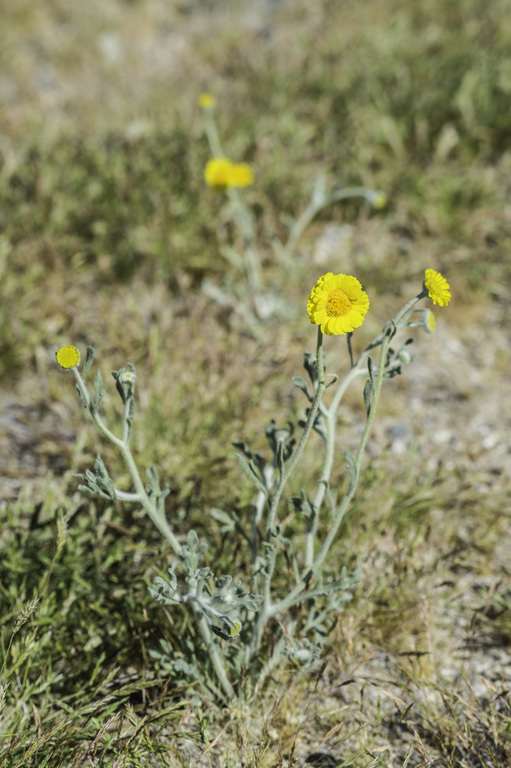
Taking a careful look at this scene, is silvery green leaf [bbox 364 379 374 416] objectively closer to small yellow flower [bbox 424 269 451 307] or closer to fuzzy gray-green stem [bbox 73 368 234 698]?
small yellow flower [bbox 424 269 451 307]

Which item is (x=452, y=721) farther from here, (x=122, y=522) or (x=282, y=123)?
(x=282, y=123)

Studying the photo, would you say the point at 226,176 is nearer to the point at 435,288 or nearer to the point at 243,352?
the point at 243,352

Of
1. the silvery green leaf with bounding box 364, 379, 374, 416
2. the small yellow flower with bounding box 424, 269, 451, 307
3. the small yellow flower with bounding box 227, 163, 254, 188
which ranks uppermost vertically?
the small yellow flower with bounding box 227, 163, 254, 188

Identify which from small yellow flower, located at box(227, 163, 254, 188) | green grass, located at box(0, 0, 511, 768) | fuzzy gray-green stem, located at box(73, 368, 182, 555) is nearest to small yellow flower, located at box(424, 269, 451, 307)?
fuzzy gray-green stem, located at box(73, 368, 182, 555)

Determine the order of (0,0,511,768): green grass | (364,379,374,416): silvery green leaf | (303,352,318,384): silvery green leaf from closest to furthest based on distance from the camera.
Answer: (364,379,374,416): silvery green leaf < (303,352,318,384): silvery green leaf < (0,0,511,768): green grass

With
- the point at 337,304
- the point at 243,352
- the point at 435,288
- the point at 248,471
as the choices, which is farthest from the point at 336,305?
the point at 243,352

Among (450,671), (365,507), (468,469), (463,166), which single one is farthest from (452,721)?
(463,166)
